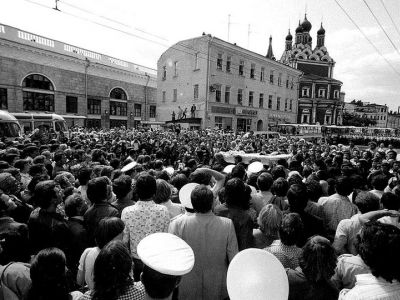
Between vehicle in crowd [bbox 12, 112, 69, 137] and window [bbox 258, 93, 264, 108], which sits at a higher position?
window [bbox 258, 93, 264, 108]

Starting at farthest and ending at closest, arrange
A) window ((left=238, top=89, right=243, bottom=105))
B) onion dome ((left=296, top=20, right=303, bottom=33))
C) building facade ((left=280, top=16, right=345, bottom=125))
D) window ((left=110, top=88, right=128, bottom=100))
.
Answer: onion dome ((left=296, top=20, right=303, bottom=33)), building facade ((left=280, top=16, right=345, bottom=125)), window ((left=110, top=88, right=128, bottom=100)), window ((left=238, top=89, right=243, bottom=105))

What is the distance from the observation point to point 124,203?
399 cm

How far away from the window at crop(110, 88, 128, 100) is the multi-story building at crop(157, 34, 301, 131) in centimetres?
500

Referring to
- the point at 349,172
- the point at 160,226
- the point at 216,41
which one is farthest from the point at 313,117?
the point at 160,226

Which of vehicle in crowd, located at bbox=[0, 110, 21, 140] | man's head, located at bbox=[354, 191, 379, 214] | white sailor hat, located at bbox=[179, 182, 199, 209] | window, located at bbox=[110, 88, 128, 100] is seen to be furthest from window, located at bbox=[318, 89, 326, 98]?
white sailor hat, located at bbox=[179, 182, 199, 209]

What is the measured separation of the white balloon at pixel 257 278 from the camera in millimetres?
1781

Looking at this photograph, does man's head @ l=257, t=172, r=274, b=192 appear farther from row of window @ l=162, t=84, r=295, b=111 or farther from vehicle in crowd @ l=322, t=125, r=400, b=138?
vehicle in crowd @ l=322, t=125, r=400, b=138

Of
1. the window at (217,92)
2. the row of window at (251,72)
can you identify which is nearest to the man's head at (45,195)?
the window at (217,92)

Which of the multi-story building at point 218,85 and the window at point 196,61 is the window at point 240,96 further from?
the window at point 196,61

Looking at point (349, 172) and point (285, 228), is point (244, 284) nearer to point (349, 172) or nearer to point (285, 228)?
point (285, 228)

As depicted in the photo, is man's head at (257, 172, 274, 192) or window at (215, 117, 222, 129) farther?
window at (215, 117, 222, 129)

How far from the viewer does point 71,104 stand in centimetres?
3209

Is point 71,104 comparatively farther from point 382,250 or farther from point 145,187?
point 382,250

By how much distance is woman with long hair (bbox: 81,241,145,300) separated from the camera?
1787 mm
